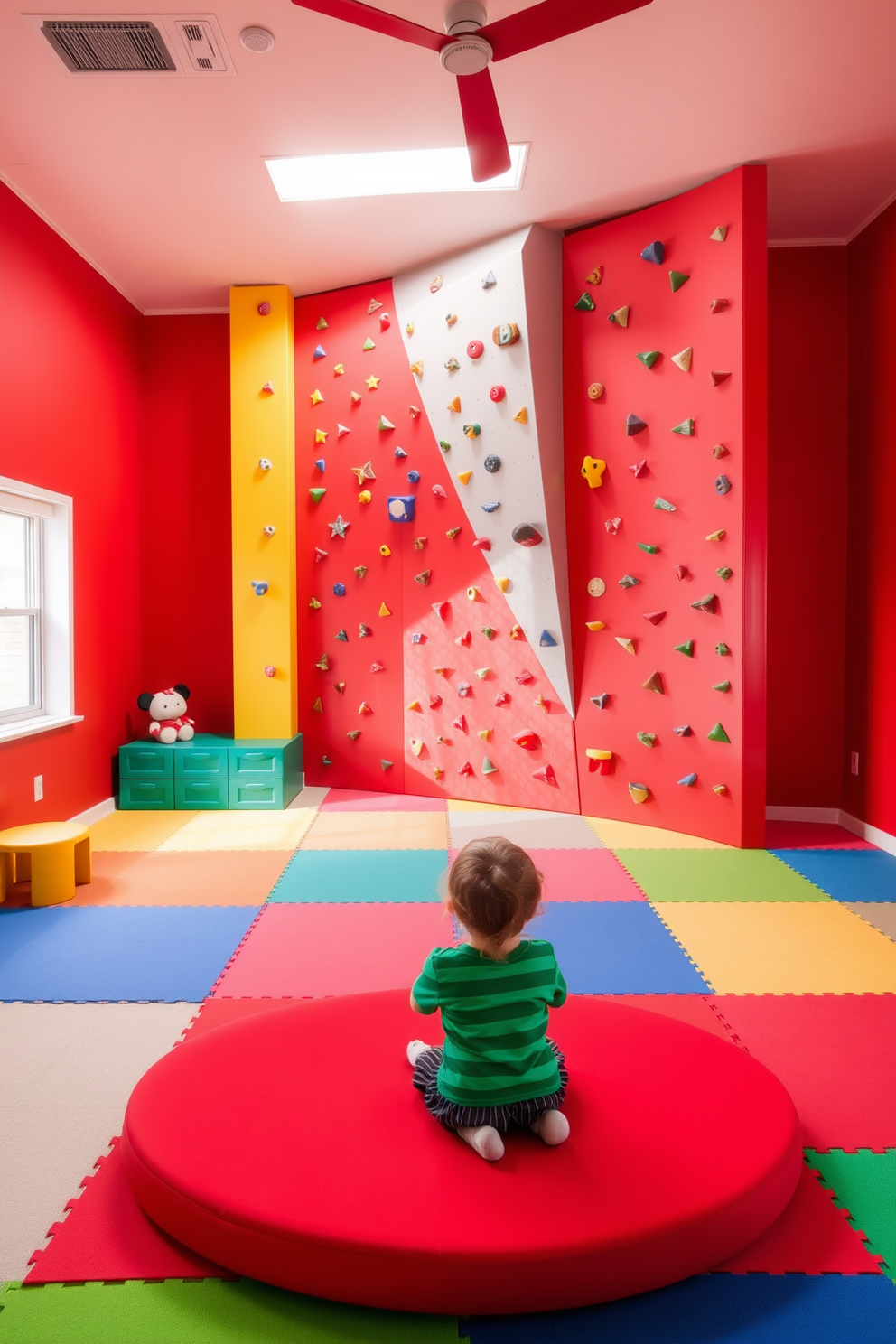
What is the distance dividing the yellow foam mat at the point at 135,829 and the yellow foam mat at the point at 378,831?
31.8 inches

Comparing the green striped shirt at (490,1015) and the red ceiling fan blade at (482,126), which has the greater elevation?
the red ceiling fan blade at (482,126)

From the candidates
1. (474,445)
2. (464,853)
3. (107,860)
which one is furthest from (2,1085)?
(474,445)

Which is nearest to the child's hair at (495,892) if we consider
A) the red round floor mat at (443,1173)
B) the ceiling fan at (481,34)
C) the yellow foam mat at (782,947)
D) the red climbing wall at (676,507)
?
the red round floor mat at (443,1173)

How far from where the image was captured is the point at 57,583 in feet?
15.7

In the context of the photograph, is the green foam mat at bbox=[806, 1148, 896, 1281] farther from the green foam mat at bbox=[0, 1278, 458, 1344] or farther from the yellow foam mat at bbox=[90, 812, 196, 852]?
the yellow foam mat at bbox=[90, 812, 196, 852]

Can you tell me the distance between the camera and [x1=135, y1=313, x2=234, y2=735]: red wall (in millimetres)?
5973

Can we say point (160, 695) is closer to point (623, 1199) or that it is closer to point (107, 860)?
point (107, 860)

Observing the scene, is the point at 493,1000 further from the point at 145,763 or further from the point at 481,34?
the point at 145,763

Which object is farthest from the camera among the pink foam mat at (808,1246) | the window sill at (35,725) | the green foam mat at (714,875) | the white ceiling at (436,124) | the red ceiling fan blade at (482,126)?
the window sill at (35,725)

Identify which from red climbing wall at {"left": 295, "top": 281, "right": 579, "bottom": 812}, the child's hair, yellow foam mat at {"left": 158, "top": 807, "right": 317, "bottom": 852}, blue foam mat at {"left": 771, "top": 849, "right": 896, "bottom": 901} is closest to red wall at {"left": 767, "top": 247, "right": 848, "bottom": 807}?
blue foam mat at {"left": 771, "top": 849, "right": 896, "bottom": 901}

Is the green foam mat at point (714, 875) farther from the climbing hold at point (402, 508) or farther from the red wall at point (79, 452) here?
the red wall at point (79, 452)

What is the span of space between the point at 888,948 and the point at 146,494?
5208 millimetres

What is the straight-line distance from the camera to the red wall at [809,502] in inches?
193

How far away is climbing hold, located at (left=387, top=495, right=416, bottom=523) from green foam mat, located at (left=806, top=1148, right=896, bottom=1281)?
170 inches
